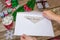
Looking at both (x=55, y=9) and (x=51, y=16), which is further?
(x=55, y=9)

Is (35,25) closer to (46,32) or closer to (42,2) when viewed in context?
(46,32)

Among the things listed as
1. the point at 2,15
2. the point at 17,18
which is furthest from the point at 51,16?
the point at 2,15

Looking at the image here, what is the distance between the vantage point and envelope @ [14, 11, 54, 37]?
3.22ft

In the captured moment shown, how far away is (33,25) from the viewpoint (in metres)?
1.01

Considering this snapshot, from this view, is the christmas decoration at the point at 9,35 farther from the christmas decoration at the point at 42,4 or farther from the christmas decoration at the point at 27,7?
the christmas decoration at the point at 42,4

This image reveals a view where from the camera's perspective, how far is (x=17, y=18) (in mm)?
1033

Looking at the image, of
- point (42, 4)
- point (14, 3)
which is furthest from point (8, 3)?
point (42, 4)

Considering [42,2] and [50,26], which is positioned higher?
[42,2]

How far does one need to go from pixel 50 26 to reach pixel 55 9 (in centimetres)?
15

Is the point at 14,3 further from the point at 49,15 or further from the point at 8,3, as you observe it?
the point at 49,15

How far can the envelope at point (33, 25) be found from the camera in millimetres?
982

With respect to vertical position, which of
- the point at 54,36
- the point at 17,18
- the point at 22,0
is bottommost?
the point at 54,36

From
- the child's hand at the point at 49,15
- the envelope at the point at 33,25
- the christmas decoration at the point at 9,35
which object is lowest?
the christmas decoration at the point at 9,35

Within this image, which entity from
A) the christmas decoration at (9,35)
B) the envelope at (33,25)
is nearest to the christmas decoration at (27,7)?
the envelope at (33,25)
